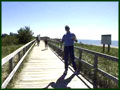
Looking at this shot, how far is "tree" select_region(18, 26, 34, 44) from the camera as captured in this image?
70.0 meters

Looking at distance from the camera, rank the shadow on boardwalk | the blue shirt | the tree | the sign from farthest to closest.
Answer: the tree < the sign < the blue shirt < the shadow on boardwalk

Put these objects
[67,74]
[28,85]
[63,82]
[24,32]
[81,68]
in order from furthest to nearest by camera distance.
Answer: [24,32] < [81,68] < [67,74] < [63,82] < [28,85]

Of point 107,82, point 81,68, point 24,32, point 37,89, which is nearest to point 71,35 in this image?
point 81,68

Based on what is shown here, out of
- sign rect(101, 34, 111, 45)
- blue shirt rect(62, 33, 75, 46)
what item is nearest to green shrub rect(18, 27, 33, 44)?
sign rect(101, 34, 111, 45)

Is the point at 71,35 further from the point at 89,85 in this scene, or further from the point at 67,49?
the point at 89,85

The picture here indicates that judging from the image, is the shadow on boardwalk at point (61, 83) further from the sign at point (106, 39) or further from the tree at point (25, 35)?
the tree at point (25, 35)

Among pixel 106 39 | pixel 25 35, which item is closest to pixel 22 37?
pixel 25 35

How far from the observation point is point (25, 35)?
70000mm

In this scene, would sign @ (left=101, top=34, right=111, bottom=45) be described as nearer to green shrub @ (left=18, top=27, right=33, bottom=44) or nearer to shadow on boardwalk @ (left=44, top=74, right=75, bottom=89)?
shadow on boardwalk @ (left=44, top=74, right=75, bottom=89)

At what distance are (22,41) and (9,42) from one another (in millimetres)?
4006

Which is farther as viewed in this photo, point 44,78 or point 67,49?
point 67,49

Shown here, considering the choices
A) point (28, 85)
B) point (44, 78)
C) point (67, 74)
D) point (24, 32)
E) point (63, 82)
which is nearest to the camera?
point (28, 85)

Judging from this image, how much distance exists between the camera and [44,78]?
26.0 feet

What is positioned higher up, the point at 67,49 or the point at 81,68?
the point at 67,49
